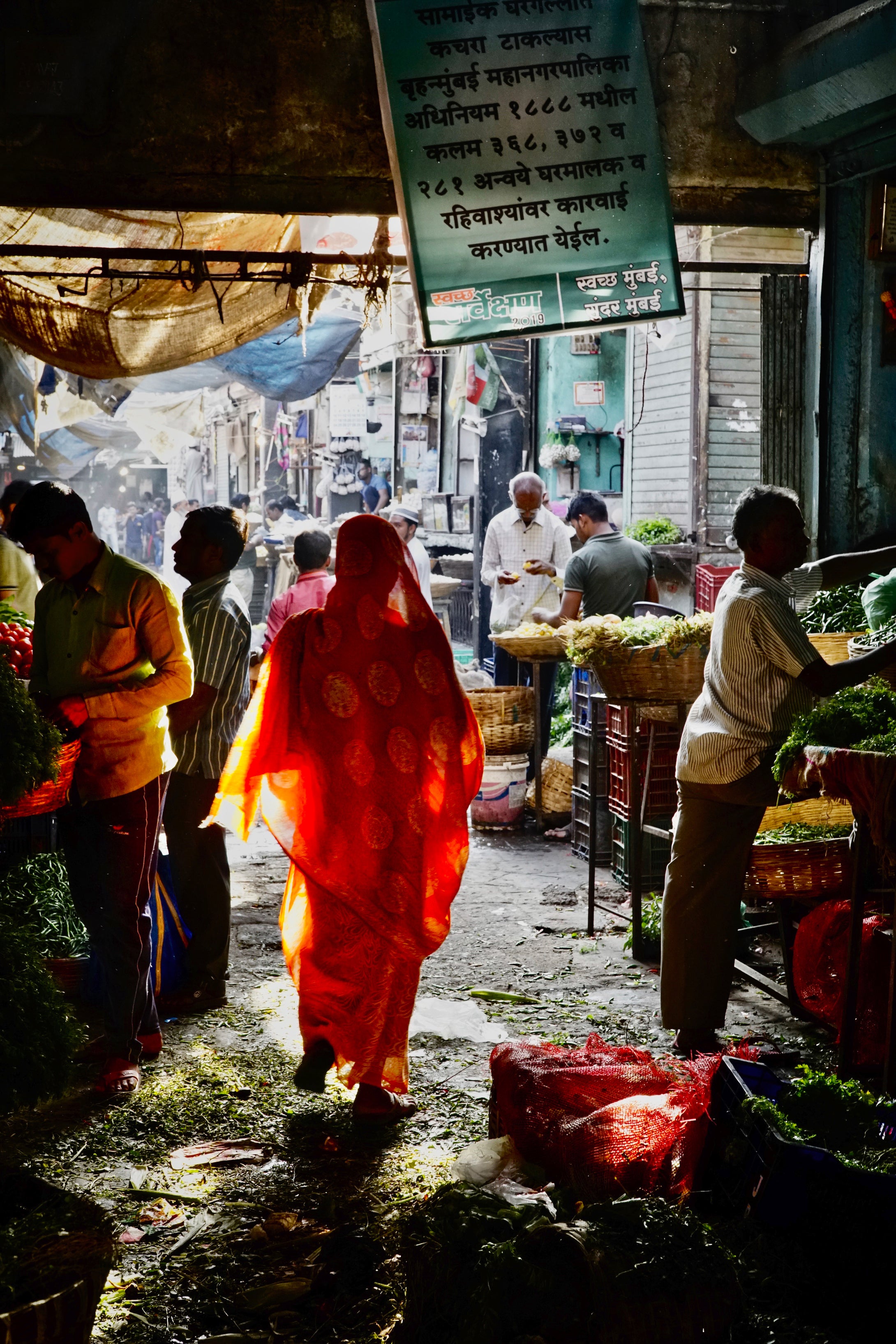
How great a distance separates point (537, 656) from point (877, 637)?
184 inches

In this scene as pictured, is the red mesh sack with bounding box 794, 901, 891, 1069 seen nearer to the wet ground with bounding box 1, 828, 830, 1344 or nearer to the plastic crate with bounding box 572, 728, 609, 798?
the wet ground with bounding box 1, 828, 830, 1344

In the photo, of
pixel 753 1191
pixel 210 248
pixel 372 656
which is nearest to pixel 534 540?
pixel 210 248

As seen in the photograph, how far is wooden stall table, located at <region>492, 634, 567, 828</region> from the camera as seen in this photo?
9.73m

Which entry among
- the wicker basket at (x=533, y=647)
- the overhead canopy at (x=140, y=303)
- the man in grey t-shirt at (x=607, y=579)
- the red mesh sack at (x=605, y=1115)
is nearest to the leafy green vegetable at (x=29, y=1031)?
the red mesh sack at (x=605, y=1115)

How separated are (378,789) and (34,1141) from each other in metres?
1.77

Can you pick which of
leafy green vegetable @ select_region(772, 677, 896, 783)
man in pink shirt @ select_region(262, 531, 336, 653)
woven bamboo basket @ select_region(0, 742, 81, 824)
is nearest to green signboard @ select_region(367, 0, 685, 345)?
man in pink shirt @ select_region(262, 531, 336, 653)

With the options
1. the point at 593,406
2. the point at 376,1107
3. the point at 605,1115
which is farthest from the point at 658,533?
the point at 605,1115

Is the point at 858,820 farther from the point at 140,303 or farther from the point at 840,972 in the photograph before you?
the point at 140,303

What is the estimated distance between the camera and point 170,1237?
390 cm

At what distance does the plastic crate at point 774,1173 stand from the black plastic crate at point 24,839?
120 inches

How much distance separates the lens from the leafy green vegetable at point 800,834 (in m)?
5.39

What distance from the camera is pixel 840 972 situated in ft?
17.8

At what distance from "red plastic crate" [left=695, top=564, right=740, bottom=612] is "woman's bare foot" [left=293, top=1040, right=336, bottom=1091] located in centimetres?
651

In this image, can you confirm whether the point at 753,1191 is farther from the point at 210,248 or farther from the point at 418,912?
the point at 210,248
